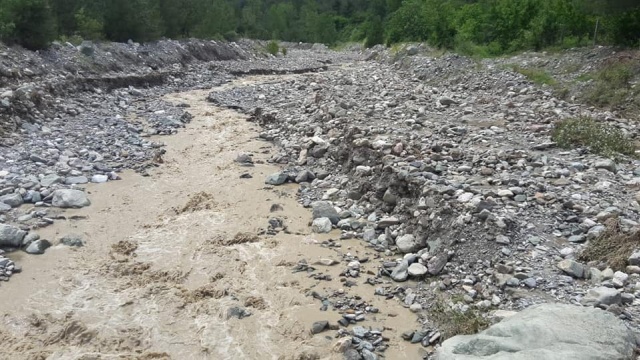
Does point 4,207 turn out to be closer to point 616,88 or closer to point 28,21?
point 28,21

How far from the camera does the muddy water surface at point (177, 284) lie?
263 inches

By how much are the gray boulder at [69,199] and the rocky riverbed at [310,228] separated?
6 cm

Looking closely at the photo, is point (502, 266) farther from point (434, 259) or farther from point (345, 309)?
point (345, 309)

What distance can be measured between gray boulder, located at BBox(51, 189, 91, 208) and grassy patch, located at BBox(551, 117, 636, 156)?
9.71m

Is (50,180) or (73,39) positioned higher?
(73,39)

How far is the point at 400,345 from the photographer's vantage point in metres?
6.44

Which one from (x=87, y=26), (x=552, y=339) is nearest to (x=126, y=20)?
(x=87, y=26)

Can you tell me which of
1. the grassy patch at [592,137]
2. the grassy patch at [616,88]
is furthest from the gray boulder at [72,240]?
the grassy patch at [616,88]

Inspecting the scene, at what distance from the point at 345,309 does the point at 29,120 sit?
12469 millimetres

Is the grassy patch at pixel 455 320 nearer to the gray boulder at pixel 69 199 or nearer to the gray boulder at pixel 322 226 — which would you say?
the gray boulder at pixel 322 226

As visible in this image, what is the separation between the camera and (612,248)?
23.0 ft

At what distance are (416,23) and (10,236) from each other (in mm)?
34015

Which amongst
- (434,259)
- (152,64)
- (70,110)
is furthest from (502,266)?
(152,64)

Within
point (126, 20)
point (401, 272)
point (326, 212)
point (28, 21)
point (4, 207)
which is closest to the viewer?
point (401, 272)
